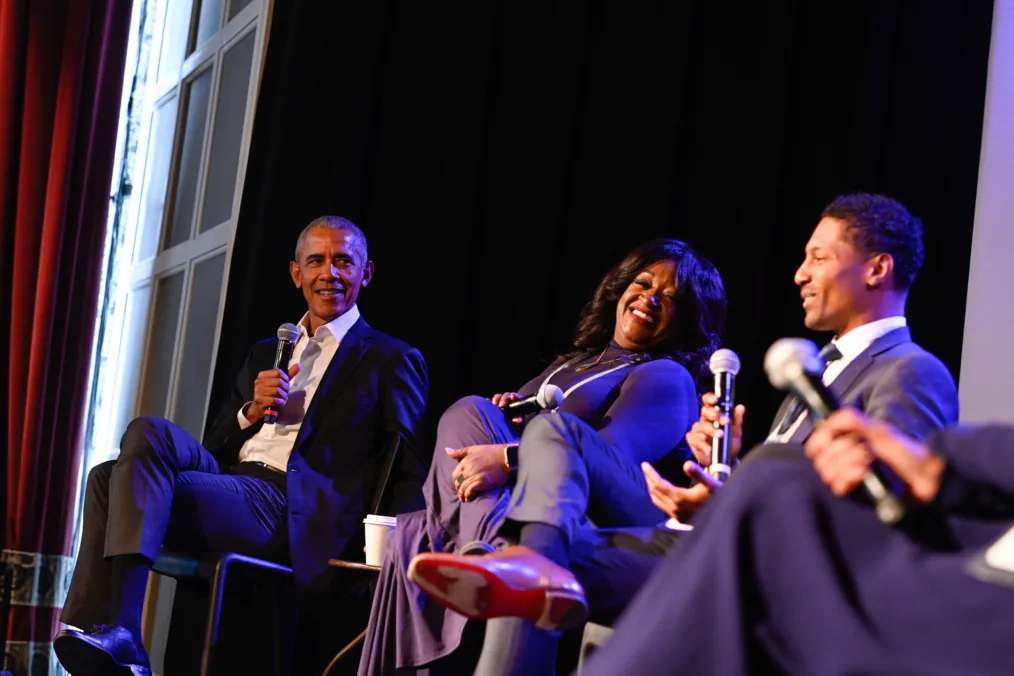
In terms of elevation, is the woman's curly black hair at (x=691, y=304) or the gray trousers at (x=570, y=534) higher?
the woman's curly black hair at (x=691, y=304)

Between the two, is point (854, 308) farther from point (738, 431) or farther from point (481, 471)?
point (481, 471)

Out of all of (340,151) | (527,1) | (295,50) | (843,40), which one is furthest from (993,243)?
(295,50)

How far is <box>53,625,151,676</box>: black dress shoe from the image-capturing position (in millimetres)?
2566

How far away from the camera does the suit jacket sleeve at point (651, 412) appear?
2.38 metres

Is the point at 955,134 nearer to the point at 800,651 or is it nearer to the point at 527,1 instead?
the point at 527,1

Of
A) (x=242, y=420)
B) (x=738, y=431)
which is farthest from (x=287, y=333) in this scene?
(x=738, y=431)

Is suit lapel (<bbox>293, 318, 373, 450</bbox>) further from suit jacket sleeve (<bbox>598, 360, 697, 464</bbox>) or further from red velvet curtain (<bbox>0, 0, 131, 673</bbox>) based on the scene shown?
red velvet curtain (<bbox>0, 0, 131, 673</bbox>)

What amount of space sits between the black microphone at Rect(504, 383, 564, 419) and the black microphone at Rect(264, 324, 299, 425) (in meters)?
0.84

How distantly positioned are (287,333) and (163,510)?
23.8 inches

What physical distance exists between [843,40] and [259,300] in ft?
6.30

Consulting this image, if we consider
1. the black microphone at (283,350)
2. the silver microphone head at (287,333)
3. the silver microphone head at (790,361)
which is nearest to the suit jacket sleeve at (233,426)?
the black microphone at (283,350)

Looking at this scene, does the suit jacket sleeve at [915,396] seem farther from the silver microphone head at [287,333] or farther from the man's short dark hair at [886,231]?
the silver microphone head at [287,333]

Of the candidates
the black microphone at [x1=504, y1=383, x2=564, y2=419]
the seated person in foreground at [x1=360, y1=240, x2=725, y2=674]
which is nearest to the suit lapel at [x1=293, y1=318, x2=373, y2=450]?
the seated person in foreground at [x1=360, y1=240, x2=725, y2=674]

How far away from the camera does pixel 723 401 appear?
1.90m
